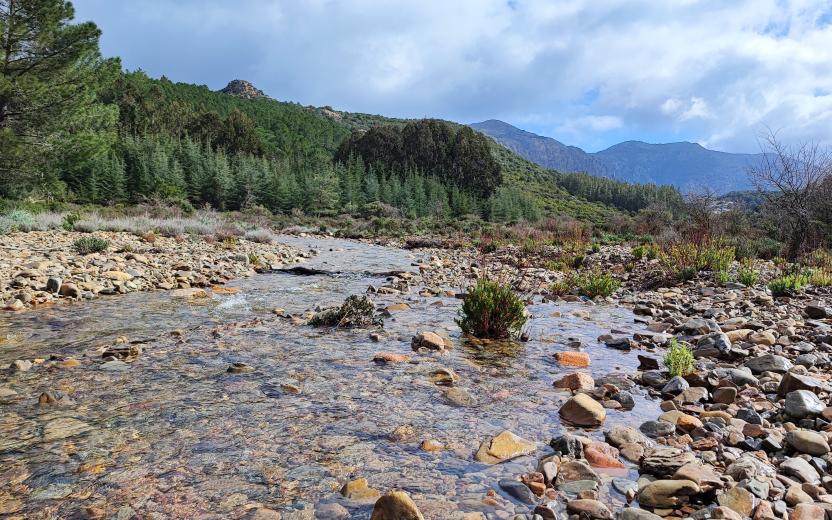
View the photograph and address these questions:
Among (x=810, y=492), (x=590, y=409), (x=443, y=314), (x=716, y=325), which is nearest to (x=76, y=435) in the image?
(x=590, y=409)

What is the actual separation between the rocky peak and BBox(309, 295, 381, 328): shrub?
620 ft

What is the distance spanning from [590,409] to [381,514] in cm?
208

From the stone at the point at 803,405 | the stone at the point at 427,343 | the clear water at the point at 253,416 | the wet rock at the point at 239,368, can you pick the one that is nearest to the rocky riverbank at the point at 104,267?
the clear water at the point at 253,416

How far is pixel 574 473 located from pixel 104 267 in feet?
34.8

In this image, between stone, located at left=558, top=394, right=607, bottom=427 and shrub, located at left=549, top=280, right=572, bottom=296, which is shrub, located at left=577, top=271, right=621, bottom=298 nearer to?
shrub, located at left=549, top=280, right=572, bottom=296

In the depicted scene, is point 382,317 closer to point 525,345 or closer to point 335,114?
point 525,345

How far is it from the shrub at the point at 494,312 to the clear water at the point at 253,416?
36cm

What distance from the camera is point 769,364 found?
4.93 m

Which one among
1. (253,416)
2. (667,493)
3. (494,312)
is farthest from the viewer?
(494,312)

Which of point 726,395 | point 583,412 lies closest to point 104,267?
point 583,412

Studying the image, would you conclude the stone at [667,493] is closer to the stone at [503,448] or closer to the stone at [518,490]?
the stone at [518,490]

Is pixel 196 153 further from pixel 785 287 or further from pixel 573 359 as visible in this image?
pixel 573 359

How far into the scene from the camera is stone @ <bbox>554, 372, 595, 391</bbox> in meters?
4.60

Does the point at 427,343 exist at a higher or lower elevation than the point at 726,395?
lower
